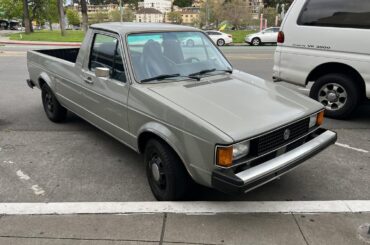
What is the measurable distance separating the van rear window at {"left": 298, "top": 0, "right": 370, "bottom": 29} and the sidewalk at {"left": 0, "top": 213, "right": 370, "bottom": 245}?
3631 millimetres

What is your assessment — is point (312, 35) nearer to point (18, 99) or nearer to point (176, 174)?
point (176, 174)

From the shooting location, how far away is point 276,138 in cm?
359

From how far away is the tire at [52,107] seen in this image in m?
6.39

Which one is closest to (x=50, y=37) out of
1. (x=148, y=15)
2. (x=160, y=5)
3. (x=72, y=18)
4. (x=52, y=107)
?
(x=52, y=107)

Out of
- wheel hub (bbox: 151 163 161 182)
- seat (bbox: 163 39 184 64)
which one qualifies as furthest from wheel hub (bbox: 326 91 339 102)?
wheel hub (bbox: 151 163 161 182)

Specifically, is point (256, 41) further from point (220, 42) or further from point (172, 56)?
point (172, 56)

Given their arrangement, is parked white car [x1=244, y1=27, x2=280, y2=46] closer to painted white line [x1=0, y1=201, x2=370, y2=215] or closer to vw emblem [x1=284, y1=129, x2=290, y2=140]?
painted white line [x1=0, y1=201, x2=370, y2=215]

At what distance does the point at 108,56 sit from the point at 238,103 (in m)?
1.81

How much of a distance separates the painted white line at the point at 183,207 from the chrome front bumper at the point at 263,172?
506mm

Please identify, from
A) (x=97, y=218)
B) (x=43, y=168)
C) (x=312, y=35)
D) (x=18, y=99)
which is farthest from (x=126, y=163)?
(x=18, y=99)

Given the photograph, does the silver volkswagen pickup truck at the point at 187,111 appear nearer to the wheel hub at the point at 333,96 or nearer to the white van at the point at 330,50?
the white van at the point at 330,50

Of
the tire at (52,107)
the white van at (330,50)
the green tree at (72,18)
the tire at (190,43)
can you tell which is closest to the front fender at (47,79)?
the tire at (52,107)

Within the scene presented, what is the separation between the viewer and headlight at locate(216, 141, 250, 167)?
3.20 metres

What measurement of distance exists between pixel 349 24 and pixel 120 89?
4011 millimetres
